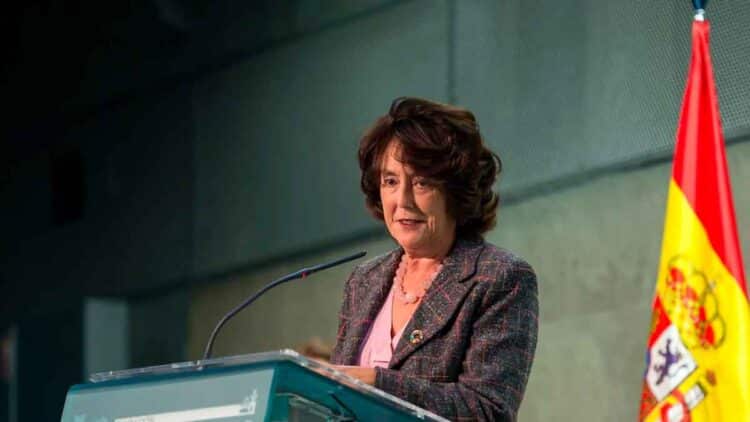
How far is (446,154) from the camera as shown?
2.57 metres

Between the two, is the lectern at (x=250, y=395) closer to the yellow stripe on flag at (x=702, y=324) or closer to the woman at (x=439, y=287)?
the woman at (x=439, y=287)

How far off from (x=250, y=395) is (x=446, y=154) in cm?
71

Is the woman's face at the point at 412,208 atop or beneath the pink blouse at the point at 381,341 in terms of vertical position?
atop

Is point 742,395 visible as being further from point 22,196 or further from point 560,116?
point 22,196

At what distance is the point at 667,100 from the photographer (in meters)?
4.36

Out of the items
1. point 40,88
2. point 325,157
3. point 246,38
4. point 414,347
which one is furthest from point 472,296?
point 40,88

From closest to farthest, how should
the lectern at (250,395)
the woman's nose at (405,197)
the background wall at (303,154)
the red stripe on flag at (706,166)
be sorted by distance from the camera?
the lectern at (250,395), the red stripe on flag at (706,166), the woman's nose at (405,197), the background wall at (303,154)

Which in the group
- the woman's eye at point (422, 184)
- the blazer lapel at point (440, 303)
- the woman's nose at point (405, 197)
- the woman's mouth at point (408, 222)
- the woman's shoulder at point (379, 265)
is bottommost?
the blazer lapel at point (440, 303)

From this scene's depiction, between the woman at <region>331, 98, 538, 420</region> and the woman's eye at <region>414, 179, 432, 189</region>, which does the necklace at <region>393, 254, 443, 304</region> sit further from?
the woman's eye at <region>414, 179, 432, 189</region>

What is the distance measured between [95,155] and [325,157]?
156cm

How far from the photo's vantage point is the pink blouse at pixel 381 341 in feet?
8.49

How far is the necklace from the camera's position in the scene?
2.64 metres

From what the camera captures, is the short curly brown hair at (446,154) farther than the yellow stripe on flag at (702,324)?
Yes

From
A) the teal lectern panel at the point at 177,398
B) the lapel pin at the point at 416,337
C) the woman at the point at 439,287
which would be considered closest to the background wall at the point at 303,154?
the woman at the point at 439,287
